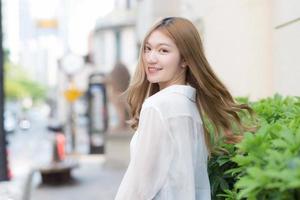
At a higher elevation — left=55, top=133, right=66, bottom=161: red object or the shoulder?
the shoulder

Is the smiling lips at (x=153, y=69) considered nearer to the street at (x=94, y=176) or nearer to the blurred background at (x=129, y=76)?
the blurred background at (x=129, y=76)

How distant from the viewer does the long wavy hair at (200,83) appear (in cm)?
236

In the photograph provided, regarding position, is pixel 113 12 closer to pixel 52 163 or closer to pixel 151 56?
pixel 52 163

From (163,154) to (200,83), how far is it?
16.6 inches

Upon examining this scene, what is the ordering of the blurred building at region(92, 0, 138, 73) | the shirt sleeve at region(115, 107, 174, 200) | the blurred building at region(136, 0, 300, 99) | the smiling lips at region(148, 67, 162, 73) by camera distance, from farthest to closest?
the blurred building at region(92, 0, 138, 73)
the blurred building at region(136, 0, 300, 99)
the smiling lips at region(148, 67, 162, 73)
the shirt sleeve at region(115, 107, 174, 200)

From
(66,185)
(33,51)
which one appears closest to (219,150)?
(66,185)

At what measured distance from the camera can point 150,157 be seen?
85.4 inches

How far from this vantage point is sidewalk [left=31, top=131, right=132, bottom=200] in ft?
32.7

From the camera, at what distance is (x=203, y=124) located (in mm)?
2383

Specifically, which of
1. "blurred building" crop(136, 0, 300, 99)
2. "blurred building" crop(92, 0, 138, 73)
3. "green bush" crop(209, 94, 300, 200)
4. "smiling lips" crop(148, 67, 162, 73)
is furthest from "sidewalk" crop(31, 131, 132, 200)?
"blurred building" crop(92, 0, 138, 73)

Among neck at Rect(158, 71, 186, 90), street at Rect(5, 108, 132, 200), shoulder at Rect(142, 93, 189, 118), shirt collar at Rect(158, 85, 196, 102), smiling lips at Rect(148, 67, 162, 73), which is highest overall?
smiling lips at Rect(148, 67, 162, 73)

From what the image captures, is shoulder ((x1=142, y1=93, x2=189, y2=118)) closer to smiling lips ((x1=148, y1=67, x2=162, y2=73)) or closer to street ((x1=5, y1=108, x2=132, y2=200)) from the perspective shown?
smiling lips ((x1=148, y1=67, x2=162, y2=73))

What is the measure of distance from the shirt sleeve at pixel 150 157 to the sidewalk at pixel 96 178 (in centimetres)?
707

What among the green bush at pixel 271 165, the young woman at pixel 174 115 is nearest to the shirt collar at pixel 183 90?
the young woman at pixel 174 115
